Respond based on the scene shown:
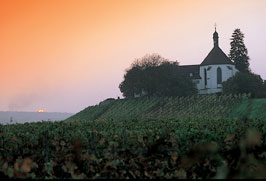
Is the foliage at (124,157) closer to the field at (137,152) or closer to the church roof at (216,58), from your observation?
the field at (137,152)

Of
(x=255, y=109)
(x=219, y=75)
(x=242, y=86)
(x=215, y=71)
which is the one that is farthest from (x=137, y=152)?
(x=215, y=71)

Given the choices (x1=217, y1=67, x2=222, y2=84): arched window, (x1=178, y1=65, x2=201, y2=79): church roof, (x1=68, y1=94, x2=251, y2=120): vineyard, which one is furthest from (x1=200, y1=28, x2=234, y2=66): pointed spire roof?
(x1=68, y1=94, x2=251, y2=120): vineyard

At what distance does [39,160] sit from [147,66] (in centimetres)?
7413

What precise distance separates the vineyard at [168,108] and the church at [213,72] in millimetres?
19712

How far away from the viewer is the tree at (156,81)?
8433cm

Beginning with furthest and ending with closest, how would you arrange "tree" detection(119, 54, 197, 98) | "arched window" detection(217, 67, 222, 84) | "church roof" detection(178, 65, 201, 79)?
"church roof" detection(178, 65, 201, 79)
"arched window" detection(217, 67, 222, 84)
"tree" detection(119, 54, 197, 98)

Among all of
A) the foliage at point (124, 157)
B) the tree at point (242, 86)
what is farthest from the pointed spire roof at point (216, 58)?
the foliage at point (124, 157)

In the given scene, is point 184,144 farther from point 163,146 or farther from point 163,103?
point 163,103

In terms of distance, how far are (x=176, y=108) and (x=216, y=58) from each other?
3182 cm

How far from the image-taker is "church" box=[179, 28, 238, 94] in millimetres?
96438

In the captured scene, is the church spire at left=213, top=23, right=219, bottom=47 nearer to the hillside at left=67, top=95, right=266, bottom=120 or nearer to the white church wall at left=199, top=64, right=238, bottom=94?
the white church wall at left=199, top=64, right=238, bottom=94

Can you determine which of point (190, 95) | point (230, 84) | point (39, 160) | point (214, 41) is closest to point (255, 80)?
point (230, 84)

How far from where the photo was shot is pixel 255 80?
77875 millimetres

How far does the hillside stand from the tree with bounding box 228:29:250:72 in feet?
82.5
